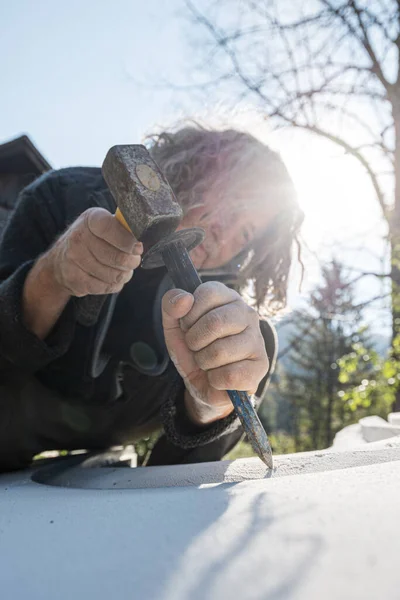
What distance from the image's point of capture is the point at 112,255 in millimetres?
1000

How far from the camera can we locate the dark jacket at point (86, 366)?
128cm

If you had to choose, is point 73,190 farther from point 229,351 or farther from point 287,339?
point 287,339

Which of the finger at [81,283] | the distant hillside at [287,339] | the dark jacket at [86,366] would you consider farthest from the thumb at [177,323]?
the distant hillside at [287,339]

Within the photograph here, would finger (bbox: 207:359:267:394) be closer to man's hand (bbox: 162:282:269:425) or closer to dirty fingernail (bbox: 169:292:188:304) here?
man's hand (bbox: 162:282:269:425)

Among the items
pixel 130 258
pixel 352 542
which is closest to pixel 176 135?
pixel 130 258

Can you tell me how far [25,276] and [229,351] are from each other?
62cm

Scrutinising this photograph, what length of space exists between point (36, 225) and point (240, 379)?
35.6 inches

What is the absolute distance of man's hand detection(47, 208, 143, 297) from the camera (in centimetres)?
96

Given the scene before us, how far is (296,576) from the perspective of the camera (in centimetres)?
39

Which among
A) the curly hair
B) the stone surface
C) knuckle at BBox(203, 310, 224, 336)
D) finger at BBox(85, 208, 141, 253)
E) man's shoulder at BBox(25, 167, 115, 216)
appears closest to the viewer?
the stone surface

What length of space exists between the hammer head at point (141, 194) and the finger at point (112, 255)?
8 cm

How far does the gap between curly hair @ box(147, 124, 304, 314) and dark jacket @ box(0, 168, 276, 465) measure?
272 millimetres

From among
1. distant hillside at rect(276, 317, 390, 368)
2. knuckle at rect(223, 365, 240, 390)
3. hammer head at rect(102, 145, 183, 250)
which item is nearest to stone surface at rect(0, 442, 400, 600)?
knuckle at rect(223, 365, 240, 390)

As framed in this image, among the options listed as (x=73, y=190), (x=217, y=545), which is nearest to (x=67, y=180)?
(x=73, y=190)
